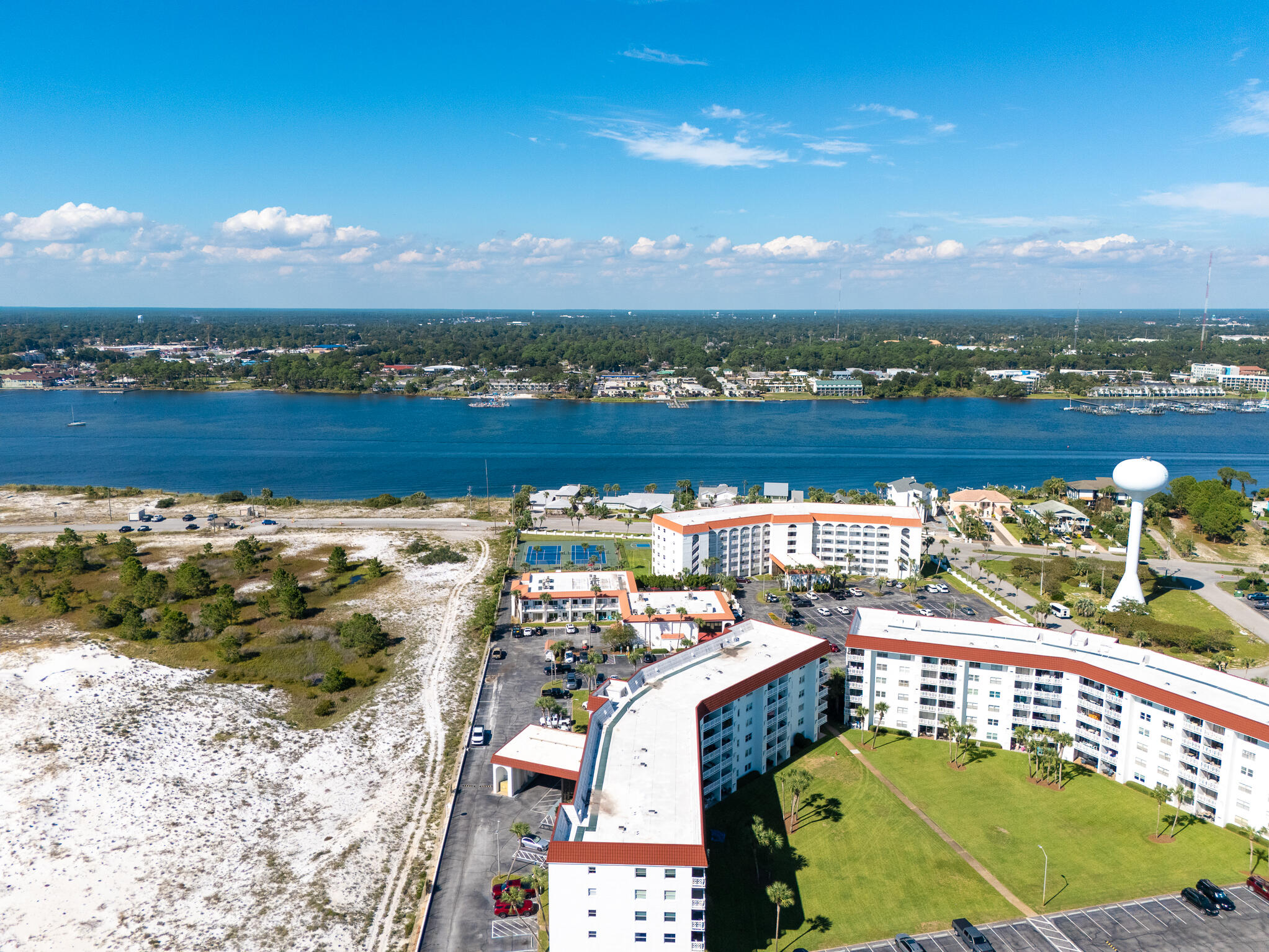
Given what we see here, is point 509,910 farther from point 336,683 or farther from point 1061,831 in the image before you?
point 1061,831

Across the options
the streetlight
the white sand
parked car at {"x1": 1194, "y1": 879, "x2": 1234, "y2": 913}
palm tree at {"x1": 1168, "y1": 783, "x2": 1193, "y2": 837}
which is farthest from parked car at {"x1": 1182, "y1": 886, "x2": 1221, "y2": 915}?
the white sand

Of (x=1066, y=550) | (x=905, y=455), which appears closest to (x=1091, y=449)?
(x=905, y=455)

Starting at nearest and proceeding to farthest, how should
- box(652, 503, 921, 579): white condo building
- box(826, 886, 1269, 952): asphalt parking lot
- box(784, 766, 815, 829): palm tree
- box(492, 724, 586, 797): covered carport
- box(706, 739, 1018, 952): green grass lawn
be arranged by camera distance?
box(826, 886, 1269, 952): asphalt parking lot, box(706, 739, 1018, 952): green grass lawn, box(784, 766, 815, 829): palm tree, box(492, 724, 586, 797): covered carport, box(652, 503, 921, 579): white condo building

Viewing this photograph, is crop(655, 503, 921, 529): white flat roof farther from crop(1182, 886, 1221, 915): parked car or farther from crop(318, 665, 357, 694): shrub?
crop(1182, 886, 1221, 915): parked car

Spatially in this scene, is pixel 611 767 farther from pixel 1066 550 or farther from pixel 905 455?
pixel 905 455

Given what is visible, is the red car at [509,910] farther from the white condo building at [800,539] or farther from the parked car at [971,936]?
the white condo building at [800,539]

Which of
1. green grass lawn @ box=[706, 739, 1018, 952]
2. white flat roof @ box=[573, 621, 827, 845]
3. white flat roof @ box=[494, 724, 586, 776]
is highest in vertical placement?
white flat roof @ box=[573, 621, 827, 845]
